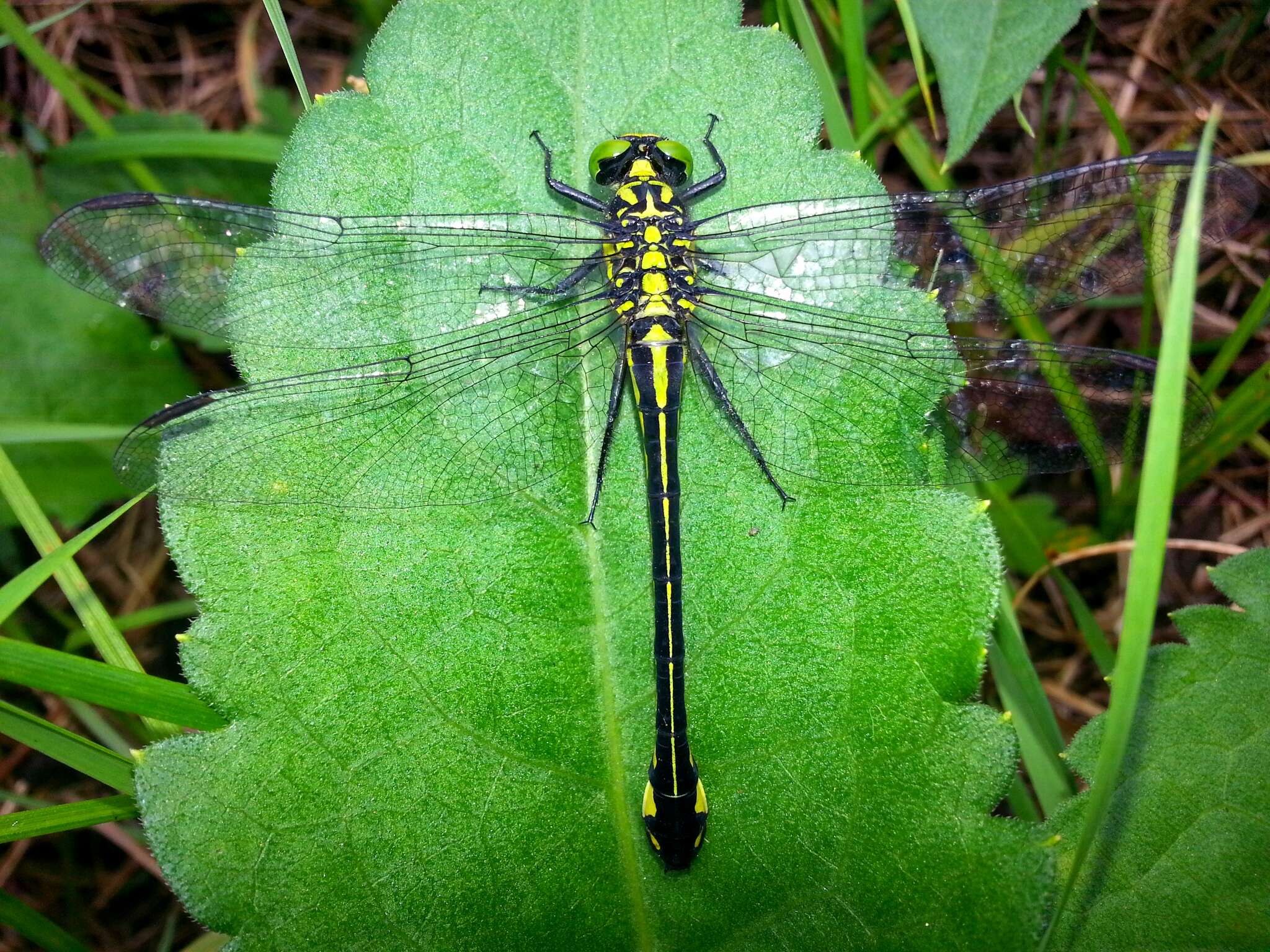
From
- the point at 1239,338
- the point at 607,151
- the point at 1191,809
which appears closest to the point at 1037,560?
the point at 1239,338

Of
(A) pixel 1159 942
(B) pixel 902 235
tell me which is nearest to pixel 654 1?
(B) pixel 902 235

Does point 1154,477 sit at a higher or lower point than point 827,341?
lower

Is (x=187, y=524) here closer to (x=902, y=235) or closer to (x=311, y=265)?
(x=311, y=265)

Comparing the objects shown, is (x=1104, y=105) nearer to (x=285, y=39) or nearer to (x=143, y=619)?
(x=285, y=39)

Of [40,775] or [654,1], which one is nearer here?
[654,1]

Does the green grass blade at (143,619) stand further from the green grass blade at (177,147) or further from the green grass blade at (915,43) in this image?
the green grass blade at (915,43)

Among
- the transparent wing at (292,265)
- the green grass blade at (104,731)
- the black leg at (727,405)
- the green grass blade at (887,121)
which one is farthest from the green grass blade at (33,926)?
the green grass blade at (887,121)
